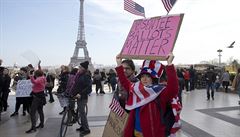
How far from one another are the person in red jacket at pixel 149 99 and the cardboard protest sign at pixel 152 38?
0.64 ft

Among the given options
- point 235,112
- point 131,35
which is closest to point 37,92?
point 131,35

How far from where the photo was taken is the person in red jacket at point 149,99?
3453mm

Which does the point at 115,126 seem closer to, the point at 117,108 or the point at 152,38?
the point at 117,108

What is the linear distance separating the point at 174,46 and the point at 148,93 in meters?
0.64

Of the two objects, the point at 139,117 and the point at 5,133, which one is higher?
the point at 139,117

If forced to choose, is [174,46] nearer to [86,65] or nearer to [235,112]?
[86,65]

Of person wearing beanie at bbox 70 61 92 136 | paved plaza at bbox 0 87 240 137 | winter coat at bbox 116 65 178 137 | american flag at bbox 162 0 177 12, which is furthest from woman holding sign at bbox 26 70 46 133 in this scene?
winter coat at bbox 116 65 178 137

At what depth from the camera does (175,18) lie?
4039mm

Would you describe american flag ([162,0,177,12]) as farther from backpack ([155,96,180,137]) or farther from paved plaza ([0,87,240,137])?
paved plaza ([0,87,240,137])

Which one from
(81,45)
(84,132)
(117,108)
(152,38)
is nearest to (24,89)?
(84,132)

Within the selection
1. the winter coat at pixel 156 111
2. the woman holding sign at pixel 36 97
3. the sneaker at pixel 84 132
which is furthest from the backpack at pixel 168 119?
the woman holding sign at pixel 36 97

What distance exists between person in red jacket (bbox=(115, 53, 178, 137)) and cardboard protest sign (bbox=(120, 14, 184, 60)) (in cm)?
20

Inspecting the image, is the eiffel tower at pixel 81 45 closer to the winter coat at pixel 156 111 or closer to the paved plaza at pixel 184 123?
the paved plaza at pixel 184 123

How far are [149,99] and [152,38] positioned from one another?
1036 mm
